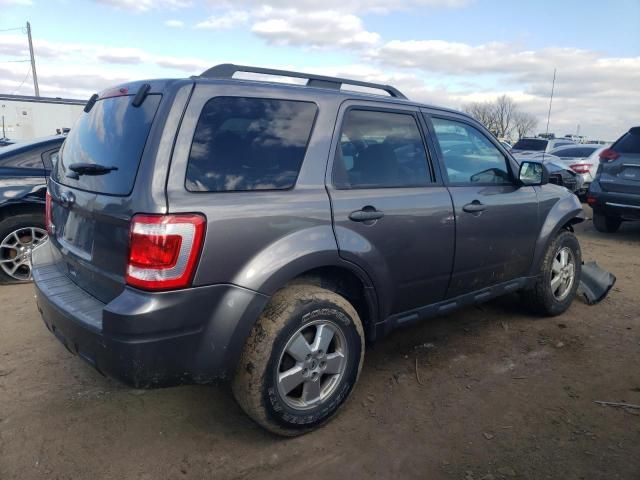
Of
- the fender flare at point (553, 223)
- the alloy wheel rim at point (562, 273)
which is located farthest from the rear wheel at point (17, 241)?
the alloy wheel rim at point (562, 273)

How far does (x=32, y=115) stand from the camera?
28.4m

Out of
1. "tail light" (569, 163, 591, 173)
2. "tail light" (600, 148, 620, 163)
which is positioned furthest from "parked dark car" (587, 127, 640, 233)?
"tail light" (569, 163, 591, 173)

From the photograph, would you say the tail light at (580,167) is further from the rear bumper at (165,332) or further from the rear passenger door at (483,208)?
the rear bumper at (165,332)

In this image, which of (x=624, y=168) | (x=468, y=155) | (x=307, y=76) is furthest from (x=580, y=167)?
(x=307, y=76)

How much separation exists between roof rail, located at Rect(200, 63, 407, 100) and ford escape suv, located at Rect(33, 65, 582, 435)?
0.01m

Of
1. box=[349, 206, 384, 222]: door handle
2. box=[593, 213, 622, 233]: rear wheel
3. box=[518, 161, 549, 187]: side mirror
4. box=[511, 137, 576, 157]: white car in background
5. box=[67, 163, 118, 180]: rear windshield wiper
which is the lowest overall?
box=[593, 213, 622, 233]: rear wheel

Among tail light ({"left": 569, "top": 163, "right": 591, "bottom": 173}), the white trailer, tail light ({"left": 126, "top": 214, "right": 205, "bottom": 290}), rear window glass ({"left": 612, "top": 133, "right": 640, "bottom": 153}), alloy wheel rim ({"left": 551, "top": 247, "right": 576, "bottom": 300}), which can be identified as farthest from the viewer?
the white trailer

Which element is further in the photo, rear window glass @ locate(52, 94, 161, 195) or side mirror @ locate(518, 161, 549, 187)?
side mirror @ locate(518, 161, 549, 187)

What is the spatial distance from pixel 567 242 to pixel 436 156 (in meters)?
1.89

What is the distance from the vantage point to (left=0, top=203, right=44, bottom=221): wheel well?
5141 mm

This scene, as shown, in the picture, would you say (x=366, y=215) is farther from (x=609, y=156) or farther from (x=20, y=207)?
(x=609, y=156)

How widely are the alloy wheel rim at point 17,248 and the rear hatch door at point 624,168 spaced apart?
7939 mm

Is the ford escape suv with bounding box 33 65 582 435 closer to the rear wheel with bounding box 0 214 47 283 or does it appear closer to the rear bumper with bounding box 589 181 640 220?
the rear wheel with bounding box 0 214 47 283

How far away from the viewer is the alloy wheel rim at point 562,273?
456 centimetres
